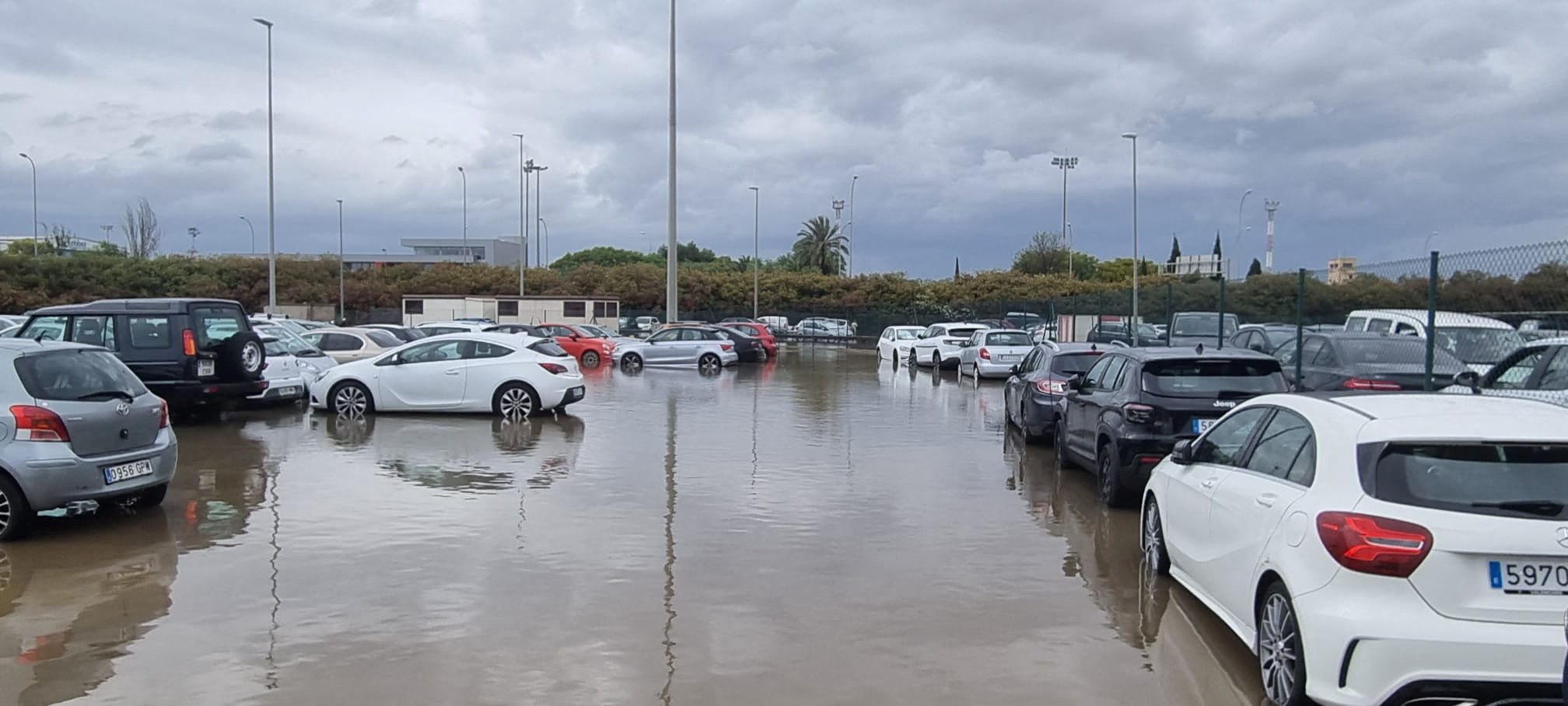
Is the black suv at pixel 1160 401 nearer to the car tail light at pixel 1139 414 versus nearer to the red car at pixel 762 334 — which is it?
the car tail light at pixel 1139 414

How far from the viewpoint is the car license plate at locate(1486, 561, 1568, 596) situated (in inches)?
178

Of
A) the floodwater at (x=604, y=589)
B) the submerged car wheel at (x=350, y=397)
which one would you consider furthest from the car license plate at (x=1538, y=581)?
the submerged car wheel at (x=350, y=397)

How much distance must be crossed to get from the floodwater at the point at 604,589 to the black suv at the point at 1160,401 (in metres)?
0.46

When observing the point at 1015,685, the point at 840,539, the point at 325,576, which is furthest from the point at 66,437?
the point at 1015,685

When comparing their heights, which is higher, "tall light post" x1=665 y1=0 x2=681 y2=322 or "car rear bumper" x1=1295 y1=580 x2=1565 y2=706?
"tall light post" x1=665 y1=0 x2=681 y2=322

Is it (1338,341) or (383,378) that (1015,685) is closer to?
(1338,341)

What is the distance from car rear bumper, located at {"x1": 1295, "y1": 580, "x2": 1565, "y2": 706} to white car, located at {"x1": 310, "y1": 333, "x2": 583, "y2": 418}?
1411cm

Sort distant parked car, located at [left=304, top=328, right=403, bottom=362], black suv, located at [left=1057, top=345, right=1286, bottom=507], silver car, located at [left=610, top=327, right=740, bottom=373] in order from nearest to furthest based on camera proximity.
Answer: black suv, located at [left=1057, top=345, right=1286, bottom=507] → distant parked car, located at [left=304, top=328, right=403, bottom=362] → silver car, located at [left=610, top=327, right=740, bottom=373]

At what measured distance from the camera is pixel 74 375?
29.2ft

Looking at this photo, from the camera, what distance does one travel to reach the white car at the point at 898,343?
3609 centimetres

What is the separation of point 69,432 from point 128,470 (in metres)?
0.58

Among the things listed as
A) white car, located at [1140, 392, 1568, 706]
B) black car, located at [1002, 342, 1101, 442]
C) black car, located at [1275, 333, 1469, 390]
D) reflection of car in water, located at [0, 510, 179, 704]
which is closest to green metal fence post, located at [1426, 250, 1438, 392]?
black car, located at [1275, 333, 1469, 390]

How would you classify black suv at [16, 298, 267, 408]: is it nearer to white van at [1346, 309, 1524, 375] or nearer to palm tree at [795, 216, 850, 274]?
white van at [1346, 309, 1524, 375]

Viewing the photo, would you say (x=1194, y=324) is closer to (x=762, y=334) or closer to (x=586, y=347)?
(x=762, y=334)
